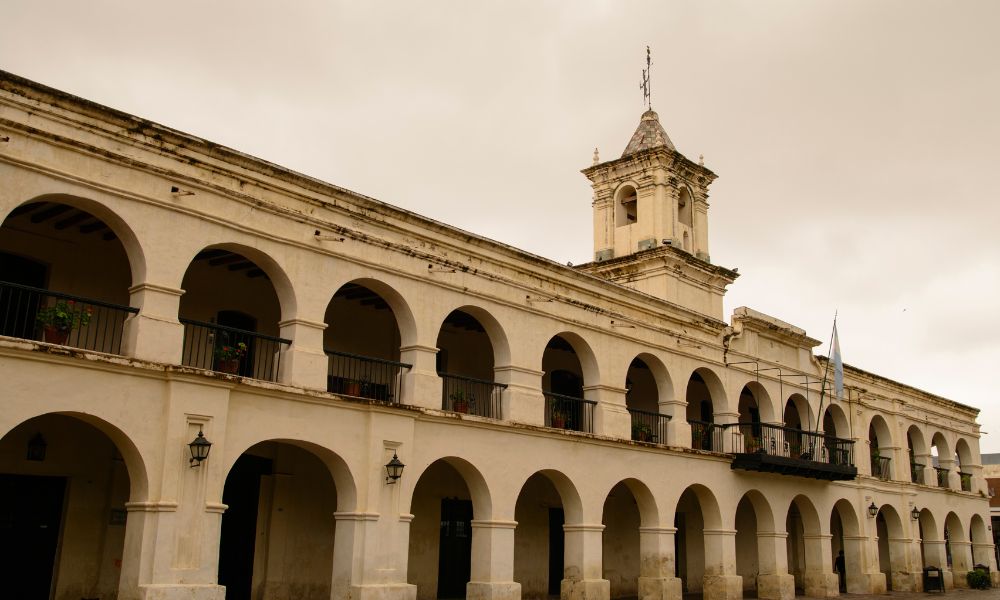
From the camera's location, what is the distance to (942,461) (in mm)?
36438

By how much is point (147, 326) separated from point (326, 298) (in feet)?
10.7

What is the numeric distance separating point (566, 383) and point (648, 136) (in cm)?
837

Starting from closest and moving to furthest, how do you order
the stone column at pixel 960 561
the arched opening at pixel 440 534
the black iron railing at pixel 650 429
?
the arched opening at pixel 440 534, the black iron railing at pixel 650 429, the stone column at pixel 960 561

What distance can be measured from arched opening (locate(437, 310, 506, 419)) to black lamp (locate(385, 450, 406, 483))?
3.41 m

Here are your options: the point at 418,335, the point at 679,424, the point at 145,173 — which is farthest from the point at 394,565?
the point at 679,424

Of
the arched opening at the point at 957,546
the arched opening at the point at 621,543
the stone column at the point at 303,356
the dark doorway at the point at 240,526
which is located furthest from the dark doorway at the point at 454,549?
the arched opening at the point at 957,546

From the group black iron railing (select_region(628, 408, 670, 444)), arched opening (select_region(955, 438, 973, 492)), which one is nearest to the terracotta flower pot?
black iron railing (select_region(628, 408, 670, 444))

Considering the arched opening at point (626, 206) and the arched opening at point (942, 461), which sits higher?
the arched opening at point (626, 206)

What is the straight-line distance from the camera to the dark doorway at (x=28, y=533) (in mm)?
14406

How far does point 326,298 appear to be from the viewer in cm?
1602

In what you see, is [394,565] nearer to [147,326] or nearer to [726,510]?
[147,326]

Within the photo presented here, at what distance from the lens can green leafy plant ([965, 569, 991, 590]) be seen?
33344 millimetres

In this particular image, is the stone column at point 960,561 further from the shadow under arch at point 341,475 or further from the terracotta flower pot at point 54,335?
the terracotta flower pot at point 54,335

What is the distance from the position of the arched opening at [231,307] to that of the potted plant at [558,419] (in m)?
6.02
